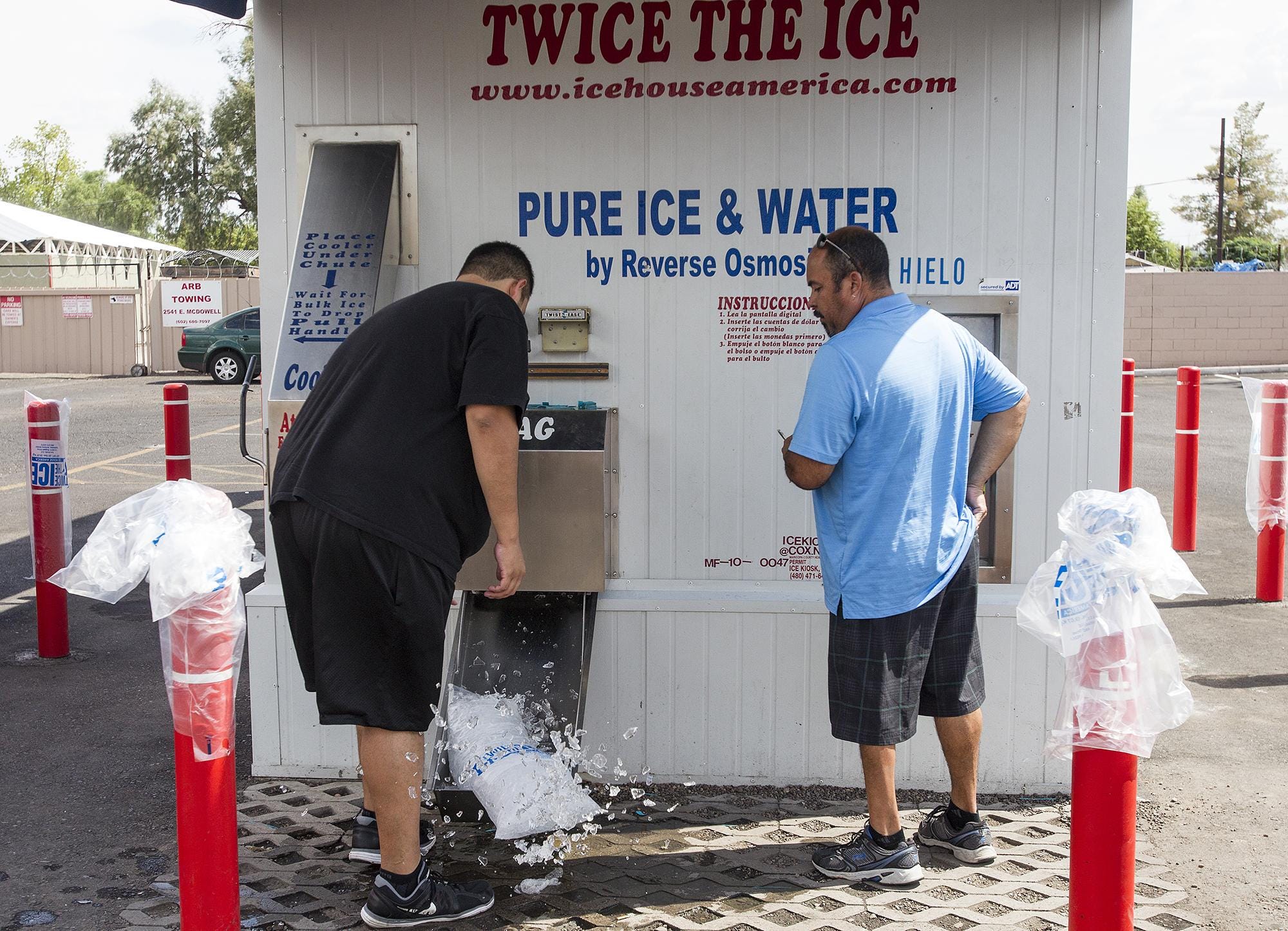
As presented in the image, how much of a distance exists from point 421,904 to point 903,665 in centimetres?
152

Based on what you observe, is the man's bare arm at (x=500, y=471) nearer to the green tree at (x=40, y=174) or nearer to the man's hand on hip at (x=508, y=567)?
the man's hand on hip at (x=508, y=567)

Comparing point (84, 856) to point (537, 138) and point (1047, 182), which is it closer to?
point (537, 138)

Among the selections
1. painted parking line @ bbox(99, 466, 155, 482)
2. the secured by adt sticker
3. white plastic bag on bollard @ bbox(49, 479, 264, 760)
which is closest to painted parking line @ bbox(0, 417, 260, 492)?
painted parking line @ bbox(99, 466, 155, 482)

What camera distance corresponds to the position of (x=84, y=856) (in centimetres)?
385

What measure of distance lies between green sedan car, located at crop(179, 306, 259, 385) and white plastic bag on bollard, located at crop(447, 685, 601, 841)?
2017 centimetres

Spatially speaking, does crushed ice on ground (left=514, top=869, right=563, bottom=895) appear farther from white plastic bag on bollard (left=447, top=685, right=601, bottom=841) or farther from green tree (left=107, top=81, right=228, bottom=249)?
green tree (left=107, top=81, right=228, bottom=249)

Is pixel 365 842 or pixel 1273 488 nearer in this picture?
pixel 365 842

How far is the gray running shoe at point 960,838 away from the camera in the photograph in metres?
3.77

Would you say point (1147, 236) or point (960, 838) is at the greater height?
point (1147, 236)

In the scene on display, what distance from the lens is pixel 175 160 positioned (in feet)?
175

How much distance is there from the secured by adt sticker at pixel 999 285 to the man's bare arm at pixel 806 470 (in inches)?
47.1

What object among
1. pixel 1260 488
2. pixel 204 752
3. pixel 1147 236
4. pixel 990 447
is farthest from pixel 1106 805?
pixel 1147 236

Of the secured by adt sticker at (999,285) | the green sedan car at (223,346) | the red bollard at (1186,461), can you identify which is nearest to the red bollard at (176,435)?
the secured by adt sticker at (999,285)

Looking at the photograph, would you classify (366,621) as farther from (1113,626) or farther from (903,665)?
(1113,626)
